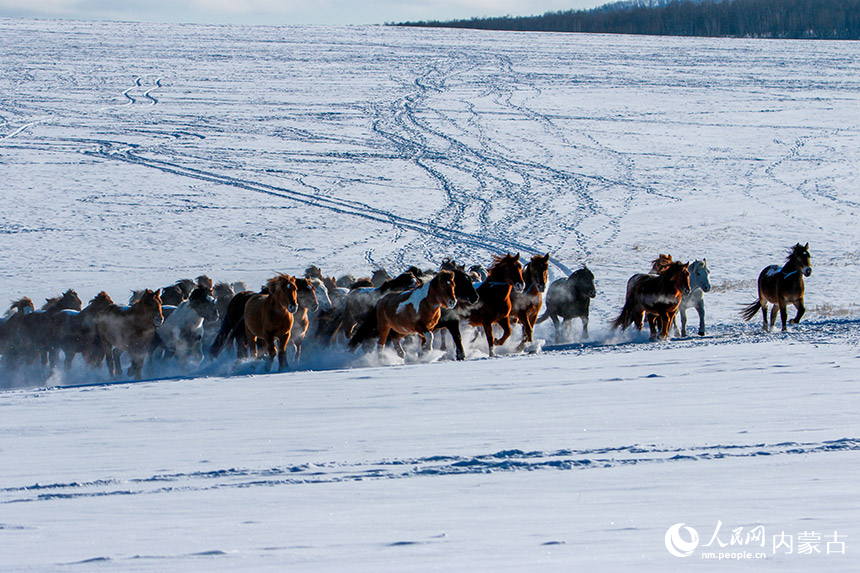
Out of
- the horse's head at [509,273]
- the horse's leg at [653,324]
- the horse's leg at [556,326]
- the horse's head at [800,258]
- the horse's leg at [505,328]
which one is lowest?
the horse's leg at [556,326]

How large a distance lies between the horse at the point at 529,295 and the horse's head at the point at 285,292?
2894mm

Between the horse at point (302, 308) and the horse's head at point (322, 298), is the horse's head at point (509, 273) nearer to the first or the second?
the horse's head at point (322, 298)

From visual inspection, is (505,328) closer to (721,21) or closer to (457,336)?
(457,336)

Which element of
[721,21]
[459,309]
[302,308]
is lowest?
[459,309]

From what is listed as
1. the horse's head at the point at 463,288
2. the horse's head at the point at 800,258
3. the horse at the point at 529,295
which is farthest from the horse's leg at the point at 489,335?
the horse's head at the point at 800,258

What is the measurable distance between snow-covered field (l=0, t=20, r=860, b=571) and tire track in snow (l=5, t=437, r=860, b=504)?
3 cm

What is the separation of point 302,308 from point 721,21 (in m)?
89.6

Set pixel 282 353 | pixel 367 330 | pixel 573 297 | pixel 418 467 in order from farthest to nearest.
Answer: pixel 573 297 < pixel 367 330 < pixel 282 353 < pixel 418 467

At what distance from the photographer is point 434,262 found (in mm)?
20609

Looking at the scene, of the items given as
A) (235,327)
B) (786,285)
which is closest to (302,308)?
(235,327)

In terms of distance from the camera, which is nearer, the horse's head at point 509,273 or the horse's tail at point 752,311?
the horse's head at point 509,273

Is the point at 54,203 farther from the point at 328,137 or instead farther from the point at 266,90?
the point at 266,90

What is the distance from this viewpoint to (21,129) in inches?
1316

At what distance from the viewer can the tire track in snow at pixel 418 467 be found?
593 cm
